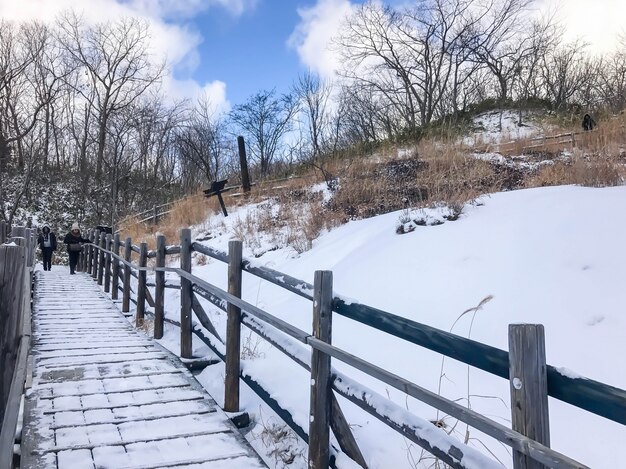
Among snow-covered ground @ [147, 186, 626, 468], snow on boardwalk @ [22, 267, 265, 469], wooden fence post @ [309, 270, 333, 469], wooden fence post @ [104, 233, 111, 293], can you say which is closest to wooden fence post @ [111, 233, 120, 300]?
wooden fence post @ [104, 233, 111, 293]

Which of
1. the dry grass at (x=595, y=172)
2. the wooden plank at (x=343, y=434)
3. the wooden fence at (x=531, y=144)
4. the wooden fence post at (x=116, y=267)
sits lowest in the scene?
the wooden plank at (x=343, y=434)

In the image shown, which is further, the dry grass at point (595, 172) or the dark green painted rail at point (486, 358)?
the dry grass at point (595, 172)

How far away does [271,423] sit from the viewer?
3.73 meters

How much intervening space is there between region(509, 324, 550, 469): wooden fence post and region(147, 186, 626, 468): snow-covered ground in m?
1.58

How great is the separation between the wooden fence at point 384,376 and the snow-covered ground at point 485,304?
42 centimetres

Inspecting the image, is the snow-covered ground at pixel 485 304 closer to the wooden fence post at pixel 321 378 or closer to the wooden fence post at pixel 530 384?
the wooden fence post at pixel 321 378

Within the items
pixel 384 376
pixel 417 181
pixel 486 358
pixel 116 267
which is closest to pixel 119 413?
pixel 384 376

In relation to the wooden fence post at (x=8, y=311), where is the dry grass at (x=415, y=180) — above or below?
above

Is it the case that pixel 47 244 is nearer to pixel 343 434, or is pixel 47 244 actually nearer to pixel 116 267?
pixel 116 267

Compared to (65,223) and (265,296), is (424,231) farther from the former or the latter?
(65,223)

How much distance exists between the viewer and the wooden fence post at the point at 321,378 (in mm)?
2701

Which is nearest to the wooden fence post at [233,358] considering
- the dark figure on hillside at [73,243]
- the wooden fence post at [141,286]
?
the wooden fence post at [141,286]

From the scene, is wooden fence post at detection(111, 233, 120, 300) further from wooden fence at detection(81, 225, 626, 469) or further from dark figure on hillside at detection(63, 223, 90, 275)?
dark figure on hillside at detection(63, 223, 90, 275)

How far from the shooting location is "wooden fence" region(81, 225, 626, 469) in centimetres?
143
